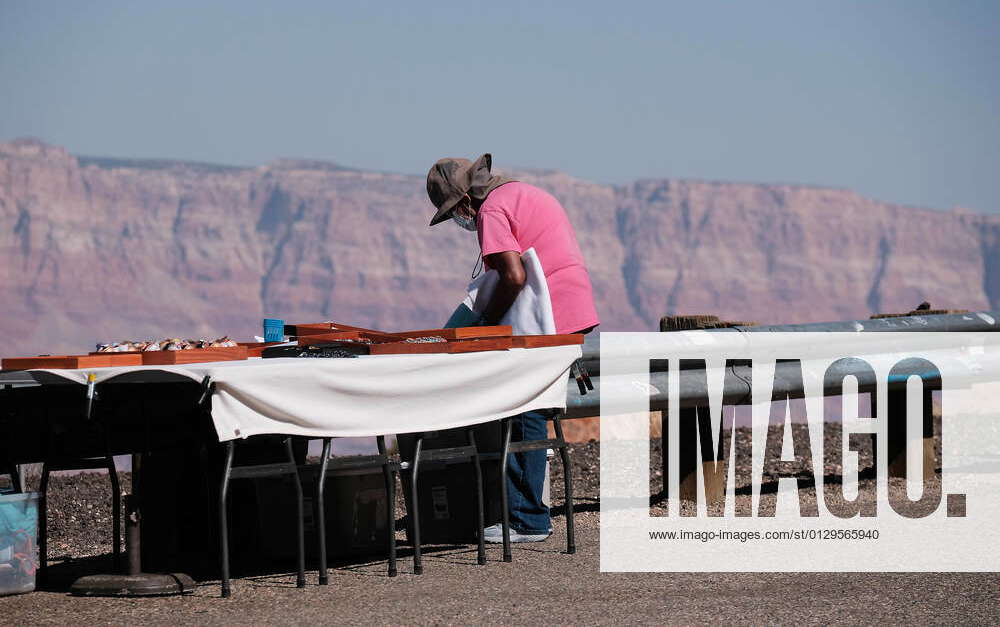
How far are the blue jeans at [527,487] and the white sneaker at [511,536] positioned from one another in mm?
17

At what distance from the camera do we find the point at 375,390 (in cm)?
511

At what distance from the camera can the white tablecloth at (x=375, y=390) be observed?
15.3ft

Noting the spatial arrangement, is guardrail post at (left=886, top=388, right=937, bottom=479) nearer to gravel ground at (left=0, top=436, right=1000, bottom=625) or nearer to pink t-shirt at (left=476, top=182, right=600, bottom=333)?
pink t-shirt at (left=476, top=182, right=600, bottom=333)

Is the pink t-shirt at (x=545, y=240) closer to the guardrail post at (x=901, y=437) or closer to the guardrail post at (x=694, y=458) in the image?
the guardrail post at (x=694, y=458)

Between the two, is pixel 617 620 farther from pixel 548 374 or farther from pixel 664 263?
pixel 664 263

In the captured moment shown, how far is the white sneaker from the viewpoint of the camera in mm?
Result: 6051

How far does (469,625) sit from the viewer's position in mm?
4266

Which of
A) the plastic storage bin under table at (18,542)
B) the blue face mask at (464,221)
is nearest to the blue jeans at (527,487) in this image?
the blue face mask at (464,221)

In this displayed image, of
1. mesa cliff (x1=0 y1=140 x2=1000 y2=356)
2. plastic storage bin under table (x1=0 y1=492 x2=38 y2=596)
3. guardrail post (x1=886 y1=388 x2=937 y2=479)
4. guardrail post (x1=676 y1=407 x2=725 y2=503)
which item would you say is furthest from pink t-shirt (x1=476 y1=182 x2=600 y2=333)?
mesa cliff (x1=0 y1=140 x2=1000 y2=356)

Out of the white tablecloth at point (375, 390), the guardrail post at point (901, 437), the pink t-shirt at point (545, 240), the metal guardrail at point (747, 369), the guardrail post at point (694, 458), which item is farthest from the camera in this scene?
the guardrail post at point (901, 437)

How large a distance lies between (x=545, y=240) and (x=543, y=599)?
1.86 metres

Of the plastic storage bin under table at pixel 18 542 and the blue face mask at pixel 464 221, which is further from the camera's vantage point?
the blue face mask at pixel 464 221

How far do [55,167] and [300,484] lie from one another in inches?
5774

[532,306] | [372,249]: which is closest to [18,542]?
[532,306]
